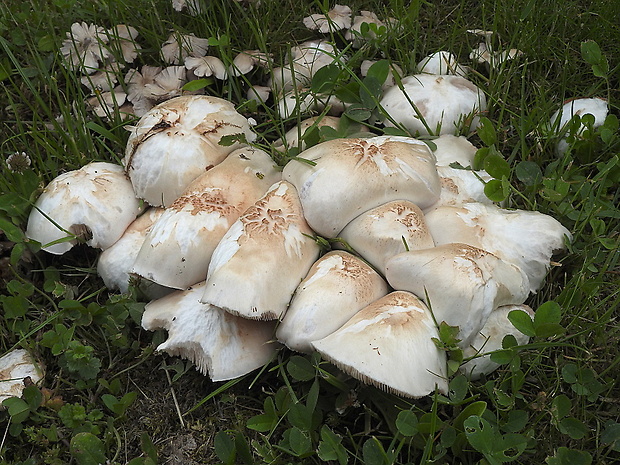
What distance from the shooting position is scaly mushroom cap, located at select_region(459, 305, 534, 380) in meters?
2.56

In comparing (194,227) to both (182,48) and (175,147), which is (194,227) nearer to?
(175,147)

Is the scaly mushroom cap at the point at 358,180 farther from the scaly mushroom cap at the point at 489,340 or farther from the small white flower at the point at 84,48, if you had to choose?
the small white flower at the point at 84,48

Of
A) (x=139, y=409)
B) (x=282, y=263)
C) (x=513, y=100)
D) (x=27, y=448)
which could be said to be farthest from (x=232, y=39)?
(x=27, y=448)

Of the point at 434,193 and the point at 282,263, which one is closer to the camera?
the point at 282,263

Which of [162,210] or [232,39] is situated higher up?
[232,39]

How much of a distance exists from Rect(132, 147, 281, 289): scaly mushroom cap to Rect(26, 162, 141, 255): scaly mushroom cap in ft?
1.13

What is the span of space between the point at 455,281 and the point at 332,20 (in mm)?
2237

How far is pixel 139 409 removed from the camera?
2.78m

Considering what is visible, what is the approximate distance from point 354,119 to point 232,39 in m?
1.23

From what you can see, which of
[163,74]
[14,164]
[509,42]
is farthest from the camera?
[509,42]

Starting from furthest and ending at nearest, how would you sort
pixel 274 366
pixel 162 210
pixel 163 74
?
pixel 163 74 < pixel 162 210 < pixel 274 366

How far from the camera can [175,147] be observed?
2977 millimetres

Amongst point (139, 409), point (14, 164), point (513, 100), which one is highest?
point (14, 164)

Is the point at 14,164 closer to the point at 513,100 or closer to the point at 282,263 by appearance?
the point at 282,263
